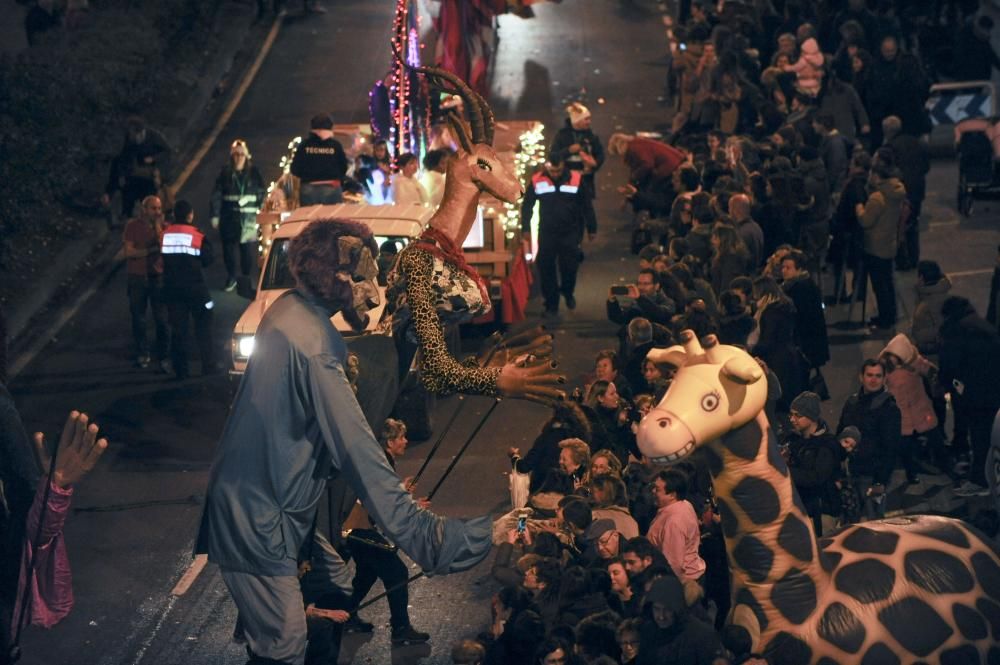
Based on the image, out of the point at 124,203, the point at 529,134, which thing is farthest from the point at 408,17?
the point at 124,203

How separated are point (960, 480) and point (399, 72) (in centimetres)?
797

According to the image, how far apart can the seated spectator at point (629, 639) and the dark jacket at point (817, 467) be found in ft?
8.04

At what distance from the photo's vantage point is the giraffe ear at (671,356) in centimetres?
805

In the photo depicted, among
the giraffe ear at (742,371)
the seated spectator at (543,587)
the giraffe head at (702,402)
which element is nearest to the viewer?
the giraffe head at (702,402)

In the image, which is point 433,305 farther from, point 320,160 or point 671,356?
point 320,160

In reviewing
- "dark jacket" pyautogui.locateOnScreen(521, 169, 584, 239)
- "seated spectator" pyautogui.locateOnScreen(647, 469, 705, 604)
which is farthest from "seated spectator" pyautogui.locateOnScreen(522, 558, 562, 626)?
"dark jacket" pyautogui.locateOnScreen(521, 169, 584, 239)

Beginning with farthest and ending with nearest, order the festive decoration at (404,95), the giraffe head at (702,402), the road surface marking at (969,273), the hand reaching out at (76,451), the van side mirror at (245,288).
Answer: the van side mirror at (245,288) → the road surface marking at (969,273) → the festive decoration at (404,95) → the giraffe head at (702,402) → the hand reaching out at (76,451)

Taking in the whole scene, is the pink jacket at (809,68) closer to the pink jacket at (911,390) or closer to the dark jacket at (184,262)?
the dark jacket at (184,262)

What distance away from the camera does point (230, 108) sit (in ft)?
89.5

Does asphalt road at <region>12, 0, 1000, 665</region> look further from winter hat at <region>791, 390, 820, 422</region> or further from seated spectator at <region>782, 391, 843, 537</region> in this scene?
winter hat at <region>791, 390, 820, 422</region>

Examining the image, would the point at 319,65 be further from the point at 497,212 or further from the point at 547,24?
the point at 497,212

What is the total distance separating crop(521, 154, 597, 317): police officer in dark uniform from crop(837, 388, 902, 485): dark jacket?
6.39 m

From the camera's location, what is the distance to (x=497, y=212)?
17.2m

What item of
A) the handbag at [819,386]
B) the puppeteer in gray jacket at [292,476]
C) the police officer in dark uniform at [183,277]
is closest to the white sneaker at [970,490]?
the handbag at [819,386]
